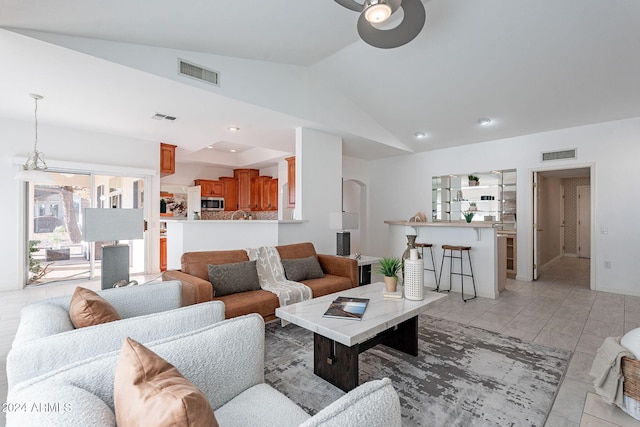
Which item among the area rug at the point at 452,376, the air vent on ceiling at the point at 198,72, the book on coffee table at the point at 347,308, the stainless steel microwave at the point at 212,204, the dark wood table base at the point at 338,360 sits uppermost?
the air vent on ceiling at the point at 198,72

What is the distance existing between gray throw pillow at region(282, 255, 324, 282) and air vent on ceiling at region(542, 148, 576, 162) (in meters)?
4.50

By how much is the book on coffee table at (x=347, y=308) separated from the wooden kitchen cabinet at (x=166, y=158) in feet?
16.1

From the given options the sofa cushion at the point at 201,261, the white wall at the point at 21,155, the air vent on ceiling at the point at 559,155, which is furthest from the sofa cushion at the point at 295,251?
the air vent on ceiling at the point at 559,155

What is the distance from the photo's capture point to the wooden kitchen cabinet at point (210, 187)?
25.9 feet

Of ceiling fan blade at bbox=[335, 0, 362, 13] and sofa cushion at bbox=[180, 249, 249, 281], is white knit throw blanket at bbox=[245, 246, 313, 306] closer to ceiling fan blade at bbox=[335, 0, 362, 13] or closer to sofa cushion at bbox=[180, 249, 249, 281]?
sofa cushion at bbox=[180, 249, 249, 281]

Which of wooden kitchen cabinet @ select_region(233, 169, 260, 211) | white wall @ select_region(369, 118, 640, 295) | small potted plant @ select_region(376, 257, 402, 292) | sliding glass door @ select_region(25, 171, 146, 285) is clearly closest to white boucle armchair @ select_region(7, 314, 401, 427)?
small potted plant @ select_region(376, 257, 402, 292)

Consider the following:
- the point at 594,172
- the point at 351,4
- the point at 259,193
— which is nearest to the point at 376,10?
the point at 351,4

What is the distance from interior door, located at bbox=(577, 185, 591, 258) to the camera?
8367 millimetres

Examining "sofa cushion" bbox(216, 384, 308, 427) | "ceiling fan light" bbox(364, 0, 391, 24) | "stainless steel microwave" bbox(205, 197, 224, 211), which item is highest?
"ceiling fan light" bbox(364, 0, 391, 24)

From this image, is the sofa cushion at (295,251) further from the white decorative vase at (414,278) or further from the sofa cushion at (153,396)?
the sofa cushion at (153,396)

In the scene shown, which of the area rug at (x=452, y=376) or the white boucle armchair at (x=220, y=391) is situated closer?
the white boucle armchair at (x=220, y=391)

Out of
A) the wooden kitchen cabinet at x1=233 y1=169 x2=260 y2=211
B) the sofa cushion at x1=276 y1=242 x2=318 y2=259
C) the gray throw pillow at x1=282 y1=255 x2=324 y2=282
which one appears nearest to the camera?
the gray throw pillow at x1=282 y1=255 x2=324 y2=282

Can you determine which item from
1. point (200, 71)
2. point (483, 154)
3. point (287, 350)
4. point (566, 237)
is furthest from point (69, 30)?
point (566, 237)

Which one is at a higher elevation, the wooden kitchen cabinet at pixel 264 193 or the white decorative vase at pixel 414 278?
the wooden kitchen cabinet at pixel 264 193
